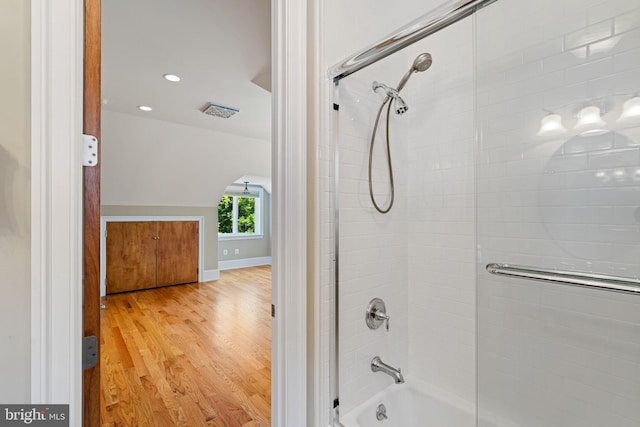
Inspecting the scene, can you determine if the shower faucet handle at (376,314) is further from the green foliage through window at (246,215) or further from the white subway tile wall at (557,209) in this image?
the green foliage through window at (246,215)

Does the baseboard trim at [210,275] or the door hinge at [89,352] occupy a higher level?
the door hinge at [89,352]

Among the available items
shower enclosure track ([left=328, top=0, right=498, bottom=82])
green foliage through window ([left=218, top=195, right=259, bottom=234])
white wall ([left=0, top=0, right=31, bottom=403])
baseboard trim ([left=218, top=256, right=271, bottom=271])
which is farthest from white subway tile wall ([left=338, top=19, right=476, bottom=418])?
green foliage through window ([left=218, top=195, right=259, bottom=234])

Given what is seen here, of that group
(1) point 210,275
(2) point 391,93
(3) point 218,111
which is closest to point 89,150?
(2) point 391,93

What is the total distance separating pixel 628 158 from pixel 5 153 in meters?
1.86

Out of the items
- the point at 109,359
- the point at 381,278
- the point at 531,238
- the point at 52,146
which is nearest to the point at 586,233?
the point at 531,238

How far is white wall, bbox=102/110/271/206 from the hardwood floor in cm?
162

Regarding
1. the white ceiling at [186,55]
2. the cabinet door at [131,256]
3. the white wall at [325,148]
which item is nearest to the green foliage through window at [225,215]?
the cabinet door at [131,256]

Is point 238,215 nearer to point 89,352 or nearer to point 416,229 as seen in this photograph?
point 416,229

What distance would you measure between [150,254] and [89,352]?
4.66 m

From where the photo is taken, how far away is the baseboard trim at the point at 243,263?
639 centimetres

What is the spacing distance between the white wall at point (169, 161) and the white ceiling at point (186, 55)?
13.0 inches

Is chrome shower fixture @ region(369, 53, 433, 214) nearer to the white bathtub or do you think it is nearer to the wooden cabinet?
the white bathtub

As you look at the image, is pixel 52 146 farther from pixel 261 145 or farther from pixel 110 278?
pixel 110 278

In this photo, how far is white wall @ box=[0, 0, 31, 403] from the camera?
602 mm
